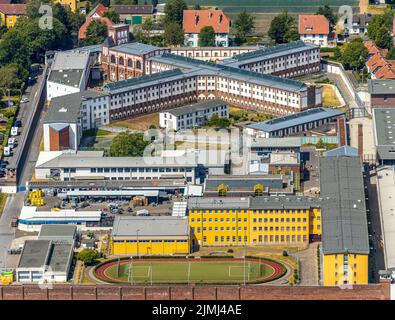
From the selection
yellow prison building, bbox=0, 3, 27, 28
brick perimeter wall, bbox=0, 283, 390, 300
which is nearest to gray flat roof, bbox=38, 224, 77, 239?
brick perimeter wall, bbox=0, 283, 390, 300

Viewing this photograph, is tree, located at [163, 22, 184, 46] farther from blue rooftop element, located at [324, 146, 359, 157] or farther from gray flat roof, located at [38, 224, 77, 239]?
gray flat roof, located at [38, 224, 77, 239]

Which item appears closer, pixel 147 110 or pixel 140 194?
pixel 140 194

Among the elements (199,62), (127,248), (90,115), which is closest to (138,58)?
(199,62)

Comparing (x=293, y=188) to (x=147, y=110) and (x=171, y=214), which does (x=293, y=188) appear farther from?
(x=147, y=110)

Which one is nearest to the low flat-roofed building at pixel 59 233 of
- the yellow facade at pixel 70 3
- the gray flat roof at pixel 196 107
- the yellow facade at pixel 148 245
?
the yellow facade at pixel 148 245

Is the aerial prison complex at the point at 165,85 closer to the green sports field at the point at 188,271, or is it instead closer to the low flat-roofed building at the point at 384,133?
the low flat-roofed building at the point at 384,133

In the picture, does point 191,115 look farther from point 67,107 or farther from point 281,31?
point 281,31
